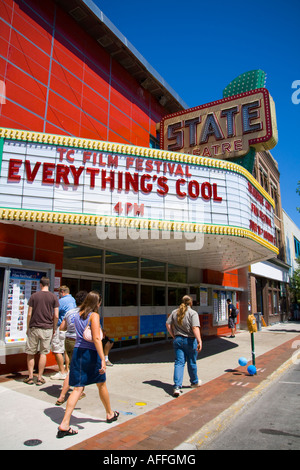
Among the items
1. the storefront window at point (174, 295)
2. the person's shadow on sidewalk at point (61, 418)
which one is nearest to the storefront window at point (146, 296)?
the storefront window at point (174, 295)

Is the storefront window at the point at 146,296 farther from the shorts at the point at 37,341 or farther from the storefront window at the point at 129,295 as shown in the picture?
the shorts at the point at 37,341

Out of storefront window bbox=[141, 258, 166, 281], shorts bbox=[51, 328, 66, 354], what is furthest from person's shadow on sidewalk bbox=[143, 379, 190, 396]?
storefront window bbox=[141, 258, 166, 281]

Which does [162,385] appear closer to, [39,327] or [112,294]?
[39,327]

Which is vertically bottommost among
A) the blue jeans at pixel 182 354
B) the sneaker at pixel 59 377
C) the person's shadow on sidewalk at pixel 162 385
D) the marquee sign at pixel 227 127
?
the person's shadow on sidewalk at pixel 162 385

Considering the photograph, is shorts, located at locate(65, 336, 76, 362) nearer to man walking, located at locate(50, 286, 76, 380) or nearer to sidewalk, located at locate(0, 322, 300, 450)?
sidewalk, located at locate(0, 322, 300, 450)

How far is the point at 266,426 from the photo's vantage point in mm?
4875

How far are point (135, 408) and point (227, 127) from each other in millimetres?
9776

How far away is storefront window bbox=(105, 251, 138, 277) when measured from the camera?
35.1ft

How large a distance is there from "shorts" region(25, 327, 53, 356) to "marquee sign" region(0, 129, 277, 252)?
2.30 m

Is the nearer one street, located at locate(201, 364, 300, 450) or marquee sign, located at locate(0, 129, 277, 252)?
street, located at locate(201, 364, 300, 450)

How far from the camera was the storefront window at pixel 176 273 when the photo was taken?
14180mm

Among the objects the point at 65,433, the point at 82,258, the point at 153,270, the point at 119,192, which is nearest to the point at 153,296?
the point at 153,270

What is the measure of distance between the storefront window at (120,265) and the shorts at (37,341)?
4.12m
